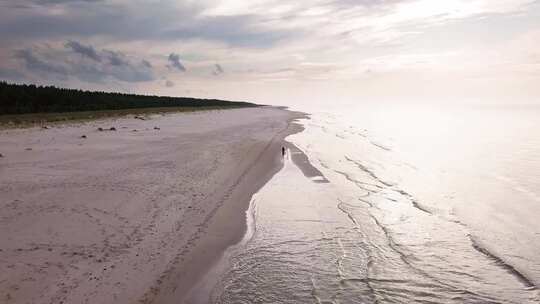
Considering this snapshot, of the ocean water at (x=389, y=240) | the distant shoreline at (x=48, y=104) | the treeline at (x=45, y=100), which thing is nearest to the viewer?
the ocean water at (x=389, y=240)

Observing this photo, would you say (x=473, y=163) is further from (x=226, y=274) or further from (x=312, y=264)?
(x=226, y=274)

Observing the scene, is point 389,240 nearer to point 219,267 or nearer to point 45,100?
point 219,267

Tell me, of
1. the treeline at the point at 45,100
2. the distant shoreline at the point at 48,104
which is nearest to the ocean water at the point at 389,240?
the distant shoreline at the point at 48,104

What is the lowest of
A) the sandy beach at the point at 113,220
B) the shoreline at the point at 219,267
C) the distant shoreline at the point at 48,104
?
the shoreline at the point at 219,267

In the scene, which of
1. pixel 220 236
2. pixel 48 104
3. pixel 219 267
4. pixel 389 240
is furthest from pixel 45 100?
pixel 389 240

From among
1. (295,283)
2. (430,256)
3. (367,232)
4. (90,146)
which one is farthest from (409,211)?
(90,146)

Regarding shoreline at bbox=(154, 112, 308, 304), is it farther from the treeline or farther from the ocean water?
the treeline

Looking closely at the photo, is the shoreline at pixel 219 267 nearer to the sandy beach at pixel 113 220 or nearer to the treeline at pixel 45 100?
the sandy beach at pixel 113 220

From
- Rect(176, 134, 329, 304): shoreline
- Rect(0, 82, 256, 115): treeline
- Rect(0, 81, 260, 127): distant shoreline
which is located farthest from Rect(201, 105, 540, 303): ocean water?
Rect(0, 82, 256, 115): treeline

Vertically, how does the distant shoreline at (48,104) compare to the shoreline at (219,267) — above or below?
above
